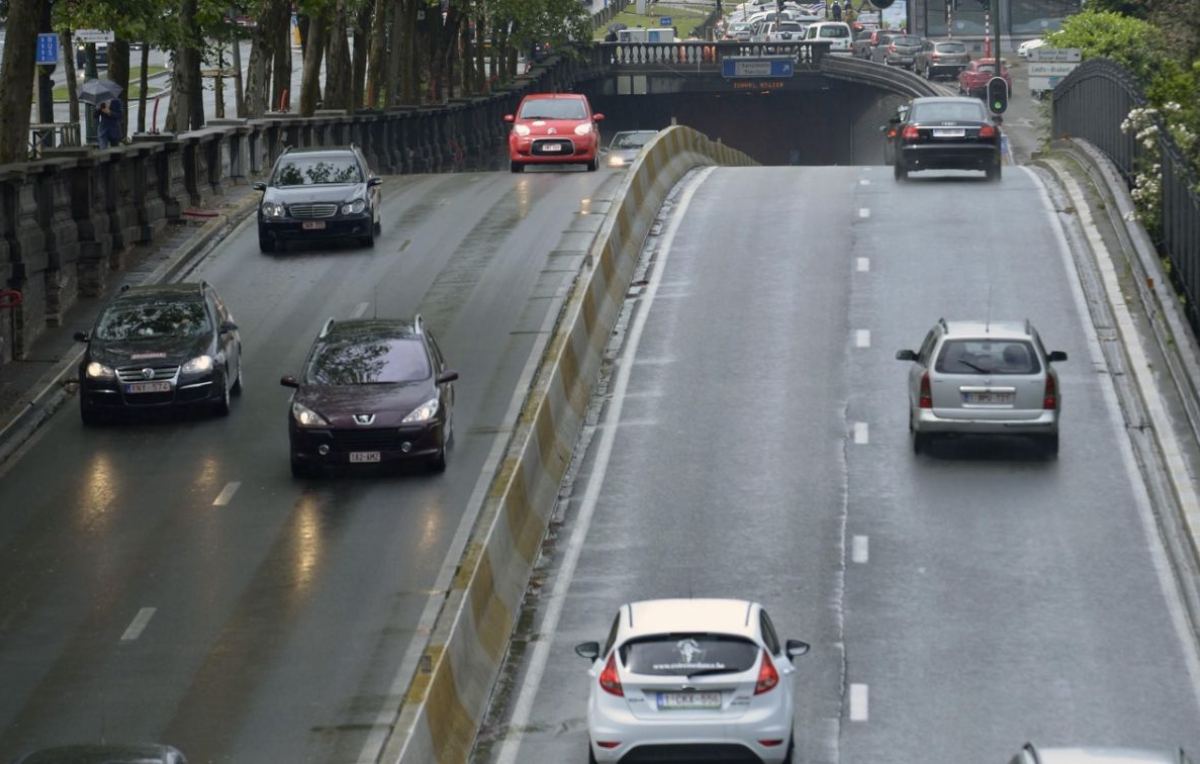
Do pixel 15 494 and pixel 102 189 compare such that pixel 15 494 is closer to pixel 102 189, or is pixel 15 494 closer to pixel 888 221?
pixel 102 189

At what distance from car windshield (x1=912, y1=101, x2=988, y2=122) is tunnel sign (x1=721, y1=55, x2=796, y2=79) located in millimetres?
54046

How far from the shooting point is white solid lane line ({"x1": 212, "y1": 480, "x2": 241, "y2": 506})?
24445 mm

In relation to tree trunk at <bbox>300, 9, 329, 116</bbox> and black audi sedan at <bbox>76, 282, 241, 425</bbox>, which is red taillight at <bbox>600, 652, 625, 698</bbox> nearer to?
black audi sedan at <bbox>76, 282, 241, 425</bbox>

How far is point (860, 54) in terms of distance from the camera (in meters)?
116

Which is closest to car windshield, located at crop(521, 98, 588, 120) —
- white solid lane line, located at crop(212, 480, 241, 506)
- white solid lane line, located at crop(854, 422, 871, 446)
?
white solid lane line, located at crop(854, 422, 871, 446)

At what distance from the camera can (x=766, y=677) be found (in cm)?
1554

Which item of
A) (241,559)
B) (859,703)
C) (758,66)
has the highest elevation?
(758,66)

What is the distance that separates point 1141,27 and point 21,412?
148 ft

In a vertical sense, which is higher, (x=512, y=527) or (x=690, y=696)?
(x=690, y=696)

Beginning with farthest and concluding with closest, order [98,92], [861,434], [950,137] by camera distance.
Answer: [950,137] → [98,92] → [861,434]

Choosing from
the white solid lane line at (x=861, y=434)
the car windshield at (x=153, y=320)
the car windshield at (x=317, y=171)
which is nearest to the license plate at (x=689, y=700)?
the white solid lane line at (x=861, y=434)

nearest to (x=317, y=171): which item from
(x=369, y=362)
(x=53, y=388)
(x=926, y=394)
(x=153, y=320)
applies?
(x=53, y=388)

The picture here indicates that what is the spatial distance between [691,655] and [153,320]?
15.1m

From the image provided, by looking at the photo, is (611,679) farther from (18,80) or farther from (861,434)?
(18,80)
